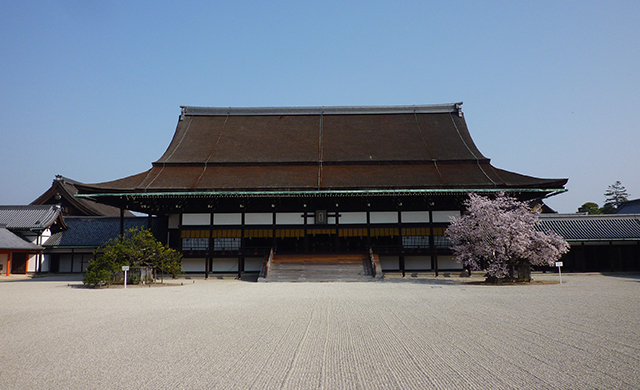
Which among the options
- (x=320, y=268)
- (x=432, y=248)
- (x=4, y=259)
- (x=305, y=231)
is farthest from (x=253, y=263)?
(x=4, y=259)

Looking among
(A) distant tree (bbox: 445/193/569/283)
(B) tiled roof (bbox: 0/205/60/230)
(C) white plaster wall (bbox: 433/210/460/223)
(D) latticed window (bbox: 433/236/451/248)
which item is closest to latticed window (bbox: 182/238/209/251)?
(B) tiled roof (bbox: 0/205/60/230)

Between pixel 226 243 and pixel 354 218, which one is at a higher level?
pixel 354 218

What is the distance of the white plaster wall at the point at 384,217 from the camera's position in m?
22.1

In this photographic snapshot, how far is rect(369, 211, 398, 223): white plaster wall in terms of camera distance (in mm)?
22078

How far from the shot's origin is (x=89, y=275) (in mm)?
16047

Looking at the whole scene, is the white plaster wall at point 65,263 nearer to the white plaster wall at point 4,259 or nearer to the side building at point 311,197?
the white plaster wall at point 4,259

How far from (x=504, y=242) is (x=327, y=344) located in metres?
12.0

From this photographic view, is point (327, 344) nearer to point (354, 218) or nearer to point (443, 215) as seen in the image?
point (354, 218)

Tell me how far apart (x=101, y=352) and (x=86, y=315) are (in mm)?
3965

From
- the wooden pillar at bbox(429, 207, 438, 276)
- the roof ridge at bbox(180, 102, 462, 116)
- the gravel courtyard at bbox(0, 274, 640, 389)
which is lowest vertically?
the gravel courtyard at bbox(0, 274, 640, 389)

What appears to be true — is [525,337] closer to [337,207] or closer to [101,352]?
[101,352]

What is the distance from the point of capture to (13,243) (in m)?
24.7

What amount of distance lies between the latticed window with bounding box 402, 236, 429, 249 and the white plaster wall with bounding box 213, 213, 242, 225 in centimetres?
834

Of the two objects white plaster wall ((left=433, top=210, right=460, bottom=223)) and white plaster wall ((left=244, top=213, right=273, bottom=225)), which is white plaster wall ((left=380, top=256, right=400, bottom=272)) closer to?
white plaster wall ((left=433, top=210, right=460, bottom=223))
